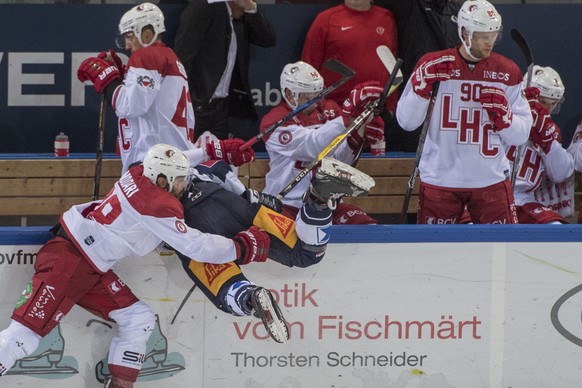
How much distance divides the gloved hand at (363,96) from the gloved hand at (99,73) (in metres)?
1.17

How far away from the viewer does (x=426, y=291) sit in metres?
5.47

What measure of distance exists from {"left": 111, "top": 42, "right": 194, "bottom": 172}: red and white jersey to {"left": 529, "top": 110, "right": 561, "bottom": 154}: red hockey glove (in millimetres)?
1828

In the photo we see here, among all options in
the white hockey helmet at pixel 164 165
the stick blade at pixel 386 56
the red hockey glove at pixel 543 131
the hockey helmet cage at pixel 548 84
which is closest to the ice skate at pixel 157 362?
the white hockey helmet at pixel 164 165

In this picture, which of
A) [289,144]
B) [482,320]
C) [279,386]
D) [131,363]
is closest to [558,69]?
[289,144]

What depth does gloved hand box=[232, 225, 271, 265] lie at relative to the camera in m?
5.16

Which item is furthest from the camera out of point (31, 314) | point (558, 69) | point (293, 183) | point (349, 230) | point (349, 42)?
point (558, 69)

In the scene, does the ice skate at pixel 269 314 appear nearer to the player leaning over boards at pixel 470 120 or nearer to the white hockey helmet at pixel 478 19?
the player leaning over boards at pixel 470 120

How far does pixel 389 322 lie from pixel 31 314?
5.04 ft

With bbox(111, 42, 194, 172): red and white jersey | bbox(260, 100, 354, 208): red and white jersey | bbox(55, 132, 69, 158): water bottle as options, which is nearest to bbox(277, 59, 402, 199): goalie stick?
bbox(260, 100, 354, 208): red and white jersey

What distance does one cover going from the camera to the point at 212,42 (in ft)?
22.8

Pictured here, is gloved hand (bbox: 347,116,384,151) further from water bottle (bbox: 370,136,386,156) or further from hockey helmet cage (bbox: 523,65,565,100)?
hockey helmet cage (bbox: 523,65,565,100)

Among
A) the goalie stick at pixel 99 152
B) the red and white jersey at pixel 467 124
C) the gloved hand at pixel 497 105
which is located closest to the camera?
the gloved hand at pixel 497 105

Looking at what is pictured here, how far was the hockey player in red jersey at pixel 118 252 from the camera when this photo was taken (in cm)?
504

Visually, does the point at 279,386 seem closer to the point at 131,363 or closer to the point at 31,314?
the point at 131,363
